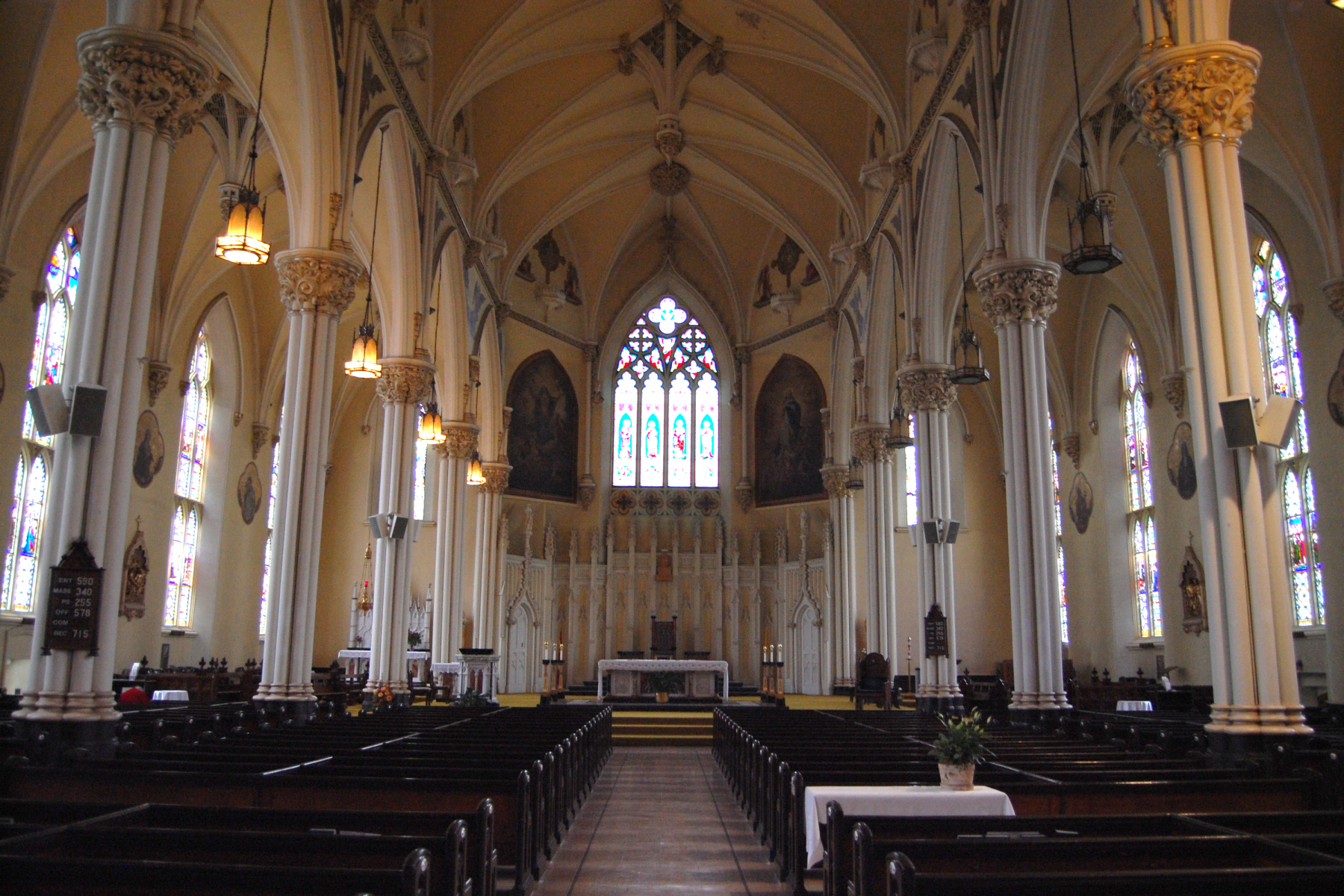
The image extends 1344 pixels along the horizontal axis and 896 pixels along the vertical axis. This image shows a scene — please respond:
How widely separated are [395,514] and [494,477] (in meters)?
11.0

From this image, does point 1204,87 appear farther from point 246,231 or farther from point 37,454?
point 37,454

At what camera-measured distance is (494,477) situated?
1179 inches

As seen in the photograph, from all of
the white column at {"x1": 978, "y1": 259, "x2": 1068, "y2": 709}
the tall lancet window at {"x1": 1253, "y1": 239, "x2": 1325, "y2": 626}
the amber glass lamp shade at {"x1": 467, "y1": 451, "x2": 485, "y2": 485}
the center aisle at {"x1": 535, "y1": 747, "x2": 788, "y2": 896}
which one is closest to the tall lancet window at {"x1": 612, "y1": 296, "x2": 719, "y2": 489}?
the amber glass lamp shade at {"x1": 467, "y1": 451, "x2": 485, "y2": 485}

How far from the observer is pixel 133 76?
9570mm

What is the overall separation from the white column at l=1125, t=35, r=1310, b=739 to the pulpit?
23.5 metres

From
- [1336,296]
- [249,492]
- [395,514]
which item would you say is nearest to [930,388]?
[1336,296]

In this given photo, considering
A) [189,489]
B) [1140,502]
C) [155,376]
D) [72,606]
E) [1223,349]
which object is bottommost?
[72,606]

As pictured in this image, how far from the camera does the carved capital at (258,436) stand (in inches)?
1136

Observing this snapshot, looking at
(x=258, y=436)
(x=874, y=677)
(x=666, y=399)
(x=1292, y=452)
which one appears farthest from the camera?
(x=666, y=399)

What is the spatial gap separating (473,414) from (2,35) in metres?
13.1

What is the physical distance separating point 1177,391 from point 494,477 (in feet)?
60.0

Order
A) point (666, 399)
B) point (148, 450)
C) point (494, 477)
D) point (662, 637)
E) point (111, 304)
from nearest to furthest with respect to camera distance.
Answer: point (111, 304), point (148, 450), point (494, 477), point (662, 637), point (666, 399)

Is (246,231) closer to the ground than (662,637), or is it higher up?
higher up

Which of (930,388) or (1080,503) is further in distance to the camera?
(1080,503)
